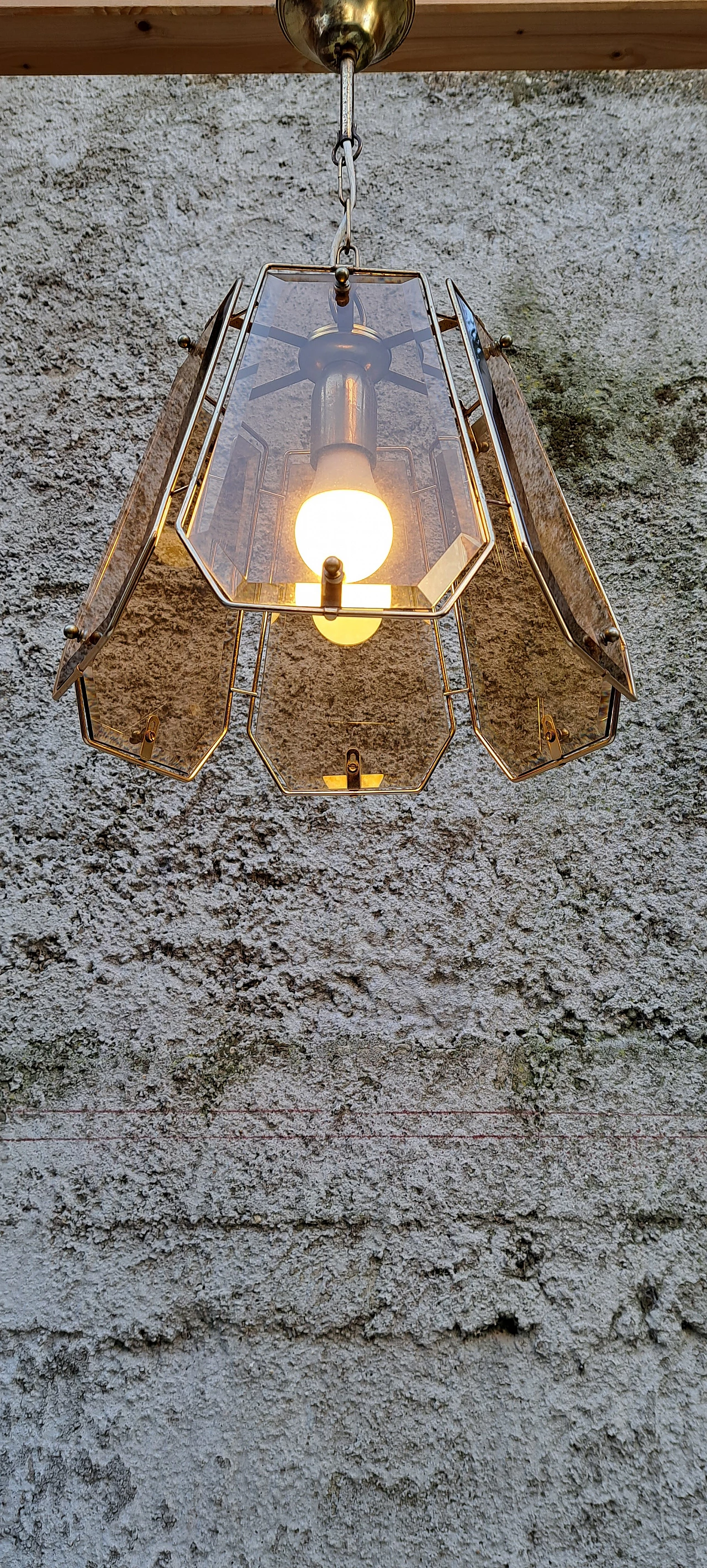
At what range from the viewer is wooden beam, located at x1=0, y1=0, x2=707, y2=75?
1.10 meters

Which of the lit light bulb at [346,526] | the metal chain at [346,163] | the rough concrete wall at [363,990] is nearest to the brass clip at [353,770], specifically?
the lit light bulb at [346,526]

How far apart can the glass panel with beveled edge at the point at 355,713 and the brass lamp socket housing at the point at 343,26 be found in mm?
559

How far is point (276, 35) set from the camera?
1.13m

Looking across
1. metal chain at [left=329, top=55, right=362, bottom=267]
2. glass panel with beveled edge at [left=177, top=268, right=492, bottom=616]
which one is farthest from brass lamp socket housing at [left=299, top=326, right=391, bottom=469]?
metal chain at [left=329, top=55, right=362, bottom=267]

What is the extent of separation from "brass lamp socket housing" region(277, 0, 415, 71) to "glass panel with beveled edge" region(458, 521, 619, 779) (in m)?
0.55

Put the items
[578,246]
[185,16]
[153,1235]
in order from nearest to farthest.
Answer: [185,16] → [153,1235] → [578,246]

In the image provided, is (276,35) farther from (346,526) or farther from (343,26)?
(346,526)

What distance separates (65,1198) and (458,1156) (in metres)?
0.65

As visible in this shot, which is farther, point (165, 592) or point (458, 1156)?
point (458, 1156)

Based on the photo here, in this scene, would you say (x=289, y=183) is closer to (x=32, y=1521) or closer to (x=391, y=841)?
(x=391, y=841)

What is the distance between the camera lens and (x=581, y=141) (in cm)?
196

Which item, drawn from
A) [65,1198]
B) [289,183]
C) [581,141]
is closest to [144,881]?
[65,1198]

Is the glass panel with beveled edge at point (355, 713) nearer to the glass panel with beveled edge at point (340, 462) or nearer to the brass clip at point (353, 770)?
the brass clip at point (353, 770)

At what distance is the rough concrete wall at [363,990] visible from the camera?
126 centimetres
